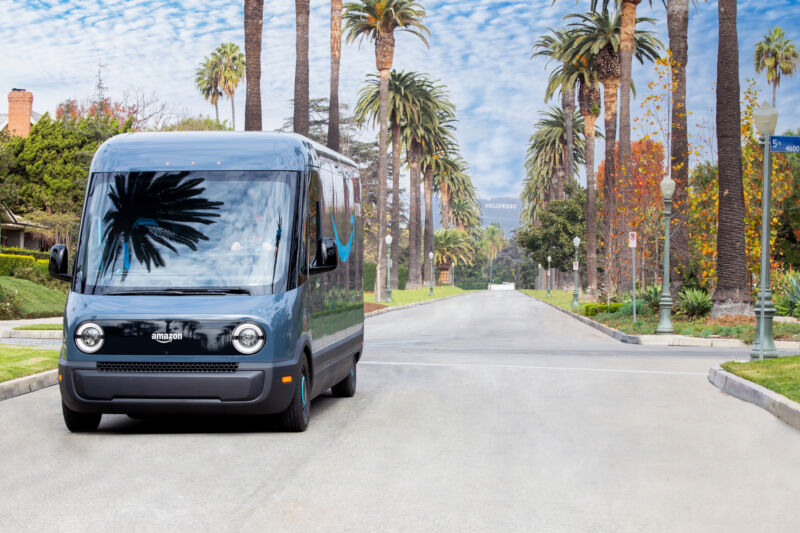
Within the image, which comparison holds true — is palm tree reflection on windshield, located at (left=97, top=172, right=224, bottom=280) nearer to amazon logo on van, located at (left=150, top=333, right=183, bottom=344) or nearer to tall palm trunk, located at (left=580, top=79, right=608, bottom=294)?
amazon logo on van, located at (left=150, top=333, right=183, bottom=344)

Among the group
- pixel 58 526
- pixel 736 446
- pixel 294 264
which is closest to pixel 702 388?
pixel 736 446

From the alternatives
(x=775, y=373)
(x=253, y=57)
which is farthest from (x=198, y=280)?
(x=253, y=57)

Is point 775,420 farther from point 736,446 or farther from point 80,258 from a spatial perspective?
point 80,258

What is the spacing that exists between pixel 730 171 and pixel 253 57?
14.7m

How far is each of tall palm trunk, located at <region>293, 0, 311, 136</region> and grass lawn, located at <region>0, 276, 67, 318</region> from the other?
10135 mm

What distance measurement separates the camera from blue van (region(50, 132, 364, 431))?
9.18 meters

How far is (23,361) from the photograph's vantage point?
15641 mm

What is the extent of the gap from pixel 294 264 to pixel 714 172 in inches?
1364

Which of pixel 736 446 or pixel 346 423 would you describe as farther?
pixel 346 423

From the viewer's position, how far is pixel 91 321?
9.28 m

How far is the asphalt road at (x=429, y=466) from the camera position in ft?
21.1

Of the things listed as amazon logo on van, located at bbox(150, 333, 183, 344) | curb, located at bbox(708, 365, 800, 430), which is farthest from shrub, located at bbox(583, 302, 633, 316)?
amazon logo on van, located at bbox(150, 333, 183, 344)

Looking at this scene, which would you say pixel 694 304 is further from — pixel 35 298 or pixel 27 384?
pixel 27 384

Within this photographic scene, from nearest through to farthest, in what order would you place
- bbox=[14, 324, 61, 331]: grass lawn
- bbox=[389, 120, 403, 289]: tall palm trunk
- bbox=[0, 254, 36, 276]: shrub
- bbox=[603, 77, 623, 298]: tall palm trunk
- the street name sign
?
the street name sign < bbox=[14, 324, 61, 331]: grass lawn < bbox=[0, 254, 36, 276]: shrub < bbox=[603, 77, 623, 298]: tall palm trunk < bbox=[389, 120, 403, 289]: tall palm trunk
